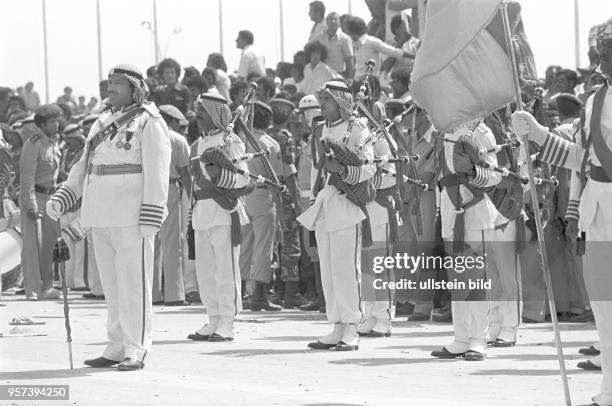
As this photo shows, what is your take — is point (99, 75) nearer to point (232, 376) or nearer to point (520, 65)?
point (520, 65)

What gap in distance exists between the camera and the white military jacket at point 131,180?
11.8m

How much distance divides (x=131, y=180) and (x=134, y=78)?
88 centimetres

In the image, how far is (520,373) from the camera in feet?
37.6

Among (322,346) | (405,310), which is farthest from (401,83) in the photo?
(322,346)

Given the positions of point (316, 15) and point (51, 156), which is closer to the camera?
point (51, 156)

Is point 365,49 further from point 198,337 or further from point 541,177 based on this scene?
point 198,337

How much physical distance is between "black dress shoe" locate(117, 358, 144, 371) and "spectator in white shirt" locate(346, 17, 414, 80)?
9311 mm

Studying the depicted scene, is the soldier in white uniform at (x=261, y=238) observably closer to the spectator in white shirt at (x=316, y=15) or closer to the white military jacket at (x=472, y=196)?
the white military jacket at (x=472, y=196)

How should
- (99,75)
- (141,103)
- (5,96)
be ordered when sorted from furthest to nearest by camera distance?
(99,75)
(5,96)
(141,103)

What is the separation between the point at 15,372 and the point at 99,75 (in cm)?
2256

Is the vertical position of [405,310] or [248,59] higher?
[248,59]

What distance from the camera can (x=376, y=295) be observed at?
14.9m

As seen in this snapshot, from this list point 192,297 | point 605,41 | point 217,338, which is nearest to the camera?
point 605,41

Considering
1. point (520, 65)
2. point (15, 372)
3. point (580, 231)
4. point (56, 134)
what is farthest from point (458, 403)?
point (56, 134)
